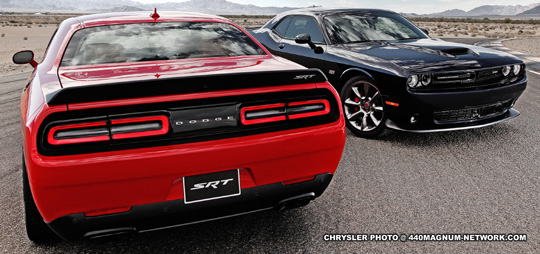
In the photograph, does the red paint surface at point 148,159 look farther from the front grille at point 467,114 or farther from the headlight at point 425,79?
the front grille at point 467,114

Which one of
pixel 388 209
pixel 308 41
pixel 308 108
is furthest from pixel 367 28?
pixel 308 108

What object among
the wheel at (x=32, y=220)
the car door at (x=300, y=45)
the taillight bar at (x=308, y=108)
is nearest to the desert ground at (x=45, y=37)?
the car door at (x=300, y=45)

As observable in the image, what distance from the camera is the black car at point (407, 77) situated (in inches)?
170

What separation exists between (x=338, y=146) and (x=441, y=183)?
1.53m

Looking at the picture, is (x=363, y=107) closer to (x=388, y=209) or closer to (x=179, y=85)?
(x=388, y=209)

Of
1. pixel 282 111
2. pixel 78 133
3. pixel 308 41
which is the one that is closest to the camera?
pixel 78 133

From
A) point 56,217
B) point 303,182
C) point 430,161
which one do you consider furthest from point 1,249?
point 430,161

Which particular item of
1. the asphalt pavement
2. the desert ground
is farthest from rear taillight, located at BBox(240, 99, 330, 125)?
the desert ground

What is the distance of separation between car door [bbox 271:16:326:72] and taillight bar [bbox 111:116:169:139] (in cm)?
365

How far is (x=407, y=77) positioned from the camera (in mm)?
4262

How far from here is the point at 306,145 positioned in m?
2.33

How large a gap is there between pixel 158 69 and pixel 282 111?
2.56ft

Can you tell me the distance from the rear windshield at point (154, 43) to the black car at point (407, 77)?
6.11 ft

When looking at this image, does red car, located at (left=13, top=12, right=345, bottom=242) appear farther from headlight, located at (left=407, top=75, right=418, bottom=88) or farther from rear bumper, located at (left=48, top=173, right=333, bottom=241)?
headlight, located at (left=407, top=75, right=418, bottom=88)
